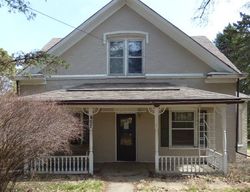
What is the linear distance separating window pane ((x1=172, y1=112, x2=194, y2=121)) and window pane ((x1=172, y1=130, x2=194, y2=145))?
1.89ft

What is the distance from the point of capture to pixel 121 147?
2045 cm

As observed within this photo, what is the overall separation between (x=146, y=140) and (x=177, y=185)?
6.21 meters

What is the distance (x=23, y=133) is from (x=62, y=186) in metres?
3.38

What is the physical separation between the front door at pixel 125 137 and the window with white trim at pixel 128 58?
2277mm

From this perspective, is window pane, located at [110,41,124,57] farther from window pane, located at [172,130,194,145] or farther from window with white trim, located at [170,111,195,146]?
window pane, located at [172,130,194,145]

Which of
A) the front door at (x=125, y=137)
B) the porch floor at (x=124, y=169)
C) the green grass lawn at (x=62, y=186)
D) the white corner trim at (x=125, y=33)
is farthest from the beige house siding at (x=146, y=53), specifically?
the green grass lawn at (x=62, y=186)

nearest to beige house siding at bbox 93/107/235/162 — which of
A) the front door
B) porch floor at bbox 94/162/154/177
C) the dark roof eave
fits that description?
the front door

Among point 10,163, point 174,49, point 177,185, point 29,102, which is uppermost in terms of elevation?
point 174,49

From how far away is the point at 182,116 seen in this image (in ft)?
66.8

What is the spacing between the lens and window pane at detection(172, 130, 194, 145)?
20156 mm

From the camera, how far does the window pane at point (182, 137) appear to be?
20156mm

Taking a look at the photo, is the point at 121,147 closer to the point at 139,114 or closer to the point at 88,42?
the point at 139,114

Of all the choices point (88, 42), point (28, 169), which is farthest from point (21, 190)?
point (88, 42)

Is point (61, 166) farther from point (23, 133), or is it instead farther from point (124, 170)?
point (23, 133)
